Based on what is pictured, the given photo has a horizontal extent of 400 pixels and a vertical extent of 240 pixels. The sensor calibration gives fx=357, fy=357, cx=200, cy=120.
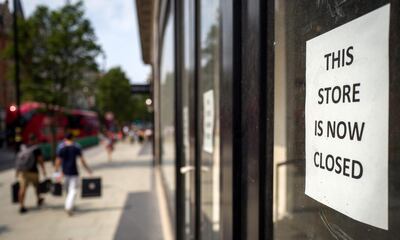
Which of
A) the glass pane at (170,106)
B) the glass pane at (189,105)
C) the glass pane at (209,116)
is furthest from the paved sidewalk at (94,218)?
the glass pane at (209,116)

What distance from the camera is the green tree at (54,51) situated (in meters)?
16.0

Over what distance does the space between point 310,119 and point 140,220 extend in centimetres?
637

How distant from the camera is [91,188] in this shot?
7.65m

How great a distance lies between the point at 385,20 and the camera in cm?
62

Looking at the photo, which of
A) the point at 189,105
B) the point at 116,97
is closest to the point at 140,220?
the point at 189,105

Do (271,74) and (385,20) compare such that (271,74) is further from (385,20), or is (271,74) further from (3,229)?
(3,229)

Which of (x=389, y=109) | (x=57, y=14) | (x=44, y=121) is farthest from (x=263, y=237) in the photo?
(x=44, y=121)

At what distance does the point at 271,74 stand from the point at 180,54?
3.44m

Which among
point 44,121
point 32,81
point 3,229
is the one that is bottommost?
point 3,229

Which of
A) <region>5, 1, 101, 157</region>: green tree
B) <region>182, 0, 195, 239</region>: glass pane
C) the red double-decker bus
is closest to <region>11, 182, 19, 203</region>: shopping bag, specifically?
the red double-decker bus

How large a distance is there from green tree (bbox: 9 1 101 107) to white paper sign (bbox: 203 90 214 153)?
49.4 ft

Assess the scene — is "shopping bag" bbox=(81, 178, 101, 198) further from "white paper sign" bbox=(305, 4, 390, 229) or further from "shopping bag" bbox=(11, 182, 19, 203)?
"white paper sign" bbox=(305, 4, 390, 229)

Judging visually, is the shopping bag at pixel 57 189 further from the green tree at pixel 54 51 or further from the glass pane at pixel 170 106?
the green tree at pixel 54 51

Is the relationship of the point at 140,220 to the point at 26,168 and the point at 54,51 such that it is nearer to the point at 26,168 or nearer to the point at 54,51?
the point at 26,168
